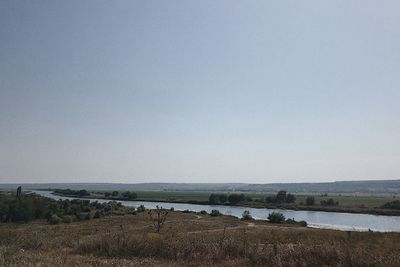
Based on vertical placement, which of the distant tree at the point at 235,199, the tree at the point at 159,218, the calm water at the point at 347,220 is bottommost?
the calm water at the point at 347,220

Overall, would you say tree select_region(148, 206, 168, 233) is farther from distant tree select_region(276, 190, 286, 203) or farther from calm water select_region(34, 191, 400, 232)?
distant tree select_region(276, 190, 286, 203)

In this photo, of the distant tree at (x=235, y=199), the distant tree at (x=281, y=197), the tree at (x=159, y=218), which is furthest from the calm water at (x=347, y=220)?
the distant tree at (x=235, y=199)

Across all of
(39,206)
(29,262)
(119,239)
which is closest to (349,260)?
(119,239)

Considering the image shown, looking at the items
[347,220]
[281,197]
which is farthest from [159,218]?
[281,197]

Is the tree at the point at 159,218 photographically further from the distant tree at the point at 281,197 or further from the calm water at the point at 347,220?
the distant tree at the point at 281,197

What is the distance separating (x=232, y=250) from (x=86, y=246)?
167 inches

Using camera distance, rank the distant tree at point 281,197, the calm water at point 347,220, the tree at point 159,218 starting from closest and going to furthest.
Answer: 1. the tree at point 159,218
2. the calm water at point 347,220
3. the distant tree at point 281,197

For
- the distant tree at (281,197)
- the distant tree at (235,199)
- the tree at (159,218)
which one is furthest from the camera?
the distant tree at (235,199)

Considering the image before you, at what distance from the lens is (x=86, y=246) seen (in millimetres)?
12430

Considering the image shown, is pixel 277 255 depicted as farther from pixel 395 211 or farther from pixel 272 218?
pixel 395 211

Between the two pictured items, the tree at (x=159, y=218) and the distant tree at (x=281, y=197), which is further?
the distant tree at (x=281, y=197)

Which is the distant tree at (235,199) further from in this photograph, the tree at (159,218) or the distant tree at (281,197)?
the tree at (159,218)

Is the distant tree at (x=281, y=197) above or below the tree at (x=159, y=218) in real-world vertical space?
below

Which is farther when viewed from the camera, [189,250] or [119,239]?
[119,239]
